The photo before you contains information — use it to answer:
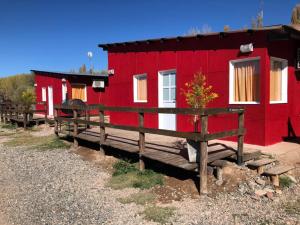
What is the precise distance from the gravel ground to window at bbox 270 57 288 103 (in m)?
3.16

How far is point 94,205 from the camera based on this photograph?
4.68 meters

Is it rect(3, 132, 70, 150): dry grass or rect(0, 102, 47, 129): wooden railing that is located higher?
rect(0, 102, 47, 129): wooden railing

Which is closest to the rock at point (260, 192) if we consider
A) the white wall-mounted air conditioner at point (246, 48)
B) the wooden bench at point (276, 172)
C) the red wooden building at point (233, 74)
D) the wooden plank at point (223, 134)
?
the wooden bench at point (276, 172)

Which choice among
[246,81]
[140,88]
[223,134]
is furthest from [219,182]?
[140,88]

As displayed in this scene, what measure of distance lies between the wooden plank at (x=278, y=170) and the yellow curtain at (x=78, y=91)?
14.5 meters

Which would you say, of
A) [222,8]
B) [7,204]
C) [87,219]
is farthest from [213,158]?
[222,8]

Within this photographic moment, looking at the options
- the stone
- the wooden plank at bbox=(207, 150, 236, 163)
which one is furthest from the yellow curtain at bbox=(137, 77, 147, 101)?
A: the stone

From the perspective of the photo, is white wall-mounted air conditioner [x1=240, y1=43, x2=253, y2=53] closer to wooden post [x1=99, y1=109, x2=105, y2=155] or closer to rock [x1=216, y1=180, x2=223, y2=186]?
rock [x1=216, y1=180, x2=223, y2=186]

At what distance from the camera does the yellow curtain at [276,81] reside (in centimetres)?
742

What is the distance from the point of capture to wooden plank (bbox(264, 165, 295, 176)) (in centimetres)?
509

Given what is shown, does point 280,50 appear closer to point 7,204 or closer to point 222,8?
point 7,204

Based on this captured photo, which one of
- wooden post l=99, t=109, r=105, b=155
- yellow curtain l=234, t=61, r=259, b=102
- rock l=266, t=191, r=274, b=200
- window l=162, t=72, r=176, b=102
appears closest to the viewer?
rock l=266, t=191, r=274, b=200

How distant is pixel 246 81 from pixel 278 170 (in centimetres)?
289

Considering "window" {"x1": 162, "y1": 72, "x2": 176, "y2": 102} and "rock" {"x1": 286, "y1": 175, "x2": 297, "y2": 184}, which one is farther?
"window" {"x1": 162, "y1": 72, "x2": 176, "y2": 102}
